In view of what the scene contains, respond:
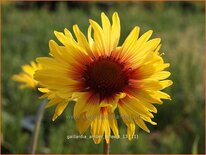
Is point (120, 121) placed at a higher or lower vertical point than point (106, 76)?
higher

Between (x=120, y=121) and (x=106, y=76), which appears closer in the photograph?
(x=106, y=76)

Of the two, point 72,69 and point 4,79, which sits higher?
point 4,79

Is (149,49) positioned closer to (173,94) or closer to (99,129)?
(99,129)

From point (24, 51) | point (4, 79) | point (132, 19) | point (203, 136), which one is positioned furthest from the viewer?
point (132, 19)

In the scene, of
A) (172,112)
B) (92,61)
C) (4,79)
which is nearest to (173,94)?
(172,112)

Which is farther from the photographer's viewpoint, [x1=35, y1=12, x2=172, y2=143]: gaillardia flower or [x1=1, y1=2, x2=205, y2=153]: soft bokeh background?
[x1=1, y1=2, x2=205, y2=153]: soft bokeh background

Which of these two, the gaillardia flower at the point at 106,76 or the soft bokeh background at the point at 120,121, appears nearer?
the gaillardia flower at the point at 106,76

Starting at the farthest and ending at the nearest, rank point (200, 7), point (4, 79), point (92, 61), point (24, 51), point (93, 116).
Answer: point (200, 7) → point (24, 51) → point (4, 79) → point (92, 61) → point (93, 116)

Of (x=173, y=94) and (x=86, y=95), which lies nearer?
(x=86, y=95)
